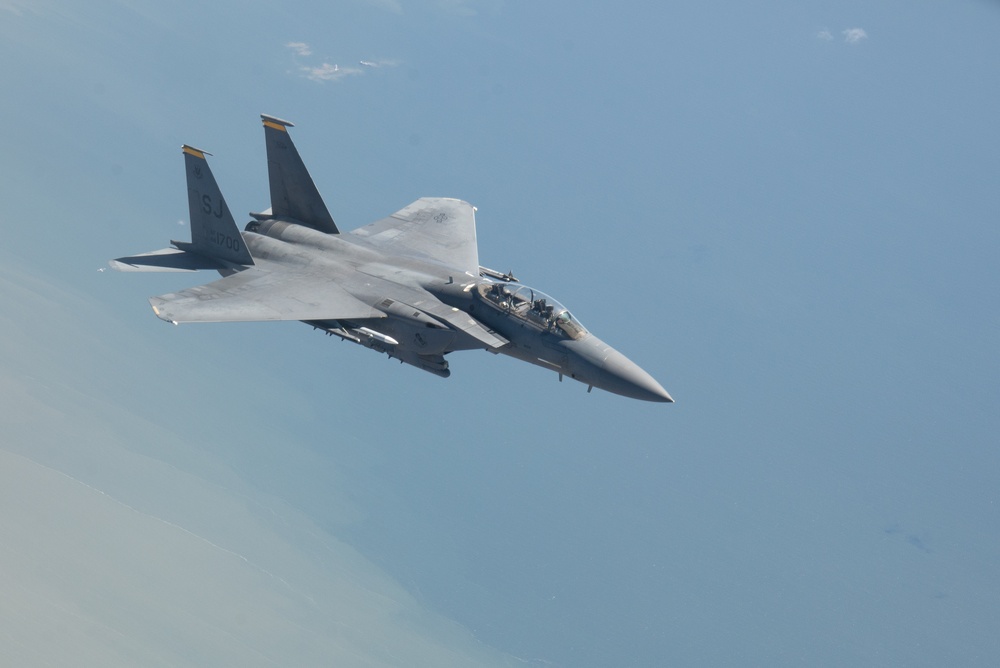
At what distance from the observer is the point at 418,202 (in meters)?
42.0

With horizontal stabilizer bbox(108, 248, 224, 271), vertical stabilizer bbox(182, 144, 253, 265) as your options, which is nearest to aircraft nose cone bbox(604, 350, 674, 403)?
vertical stabilizer bbox(182, 144, 253, 265)

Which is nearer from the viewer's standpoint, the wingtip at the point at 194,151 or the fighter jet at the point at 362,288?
the fighter jet at the point at 362,288

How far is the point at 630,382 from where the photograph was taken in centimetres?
3141

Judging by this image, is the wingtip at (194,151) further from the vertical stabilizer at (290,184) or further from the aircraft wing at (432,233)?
the aircraft wing at (432,233)

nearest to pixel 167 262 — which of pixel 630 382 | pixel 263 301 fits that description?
pixel 263 301

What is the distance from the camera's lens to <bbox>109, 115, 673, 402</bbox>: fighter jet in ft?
106

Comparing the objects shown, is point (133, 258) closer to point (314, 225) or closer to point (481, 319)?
point (314, 225)

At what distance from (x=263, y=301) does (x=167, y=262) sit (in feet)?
17.2

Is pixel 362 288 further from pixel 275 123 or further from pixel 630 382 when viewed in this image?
pixel 630 382

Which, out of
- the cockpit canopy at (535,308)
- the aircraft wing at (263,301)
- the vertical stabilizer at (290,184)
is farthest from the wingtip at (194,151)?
the cockpit canopy at (535,308)

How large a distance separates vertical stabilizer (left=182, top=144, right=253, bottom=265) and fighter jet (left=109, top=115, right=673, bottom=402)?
0.11 ft

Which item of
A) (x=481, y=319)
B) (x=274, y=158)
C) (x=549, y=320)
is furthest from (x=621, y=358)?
(x=274, y=158)

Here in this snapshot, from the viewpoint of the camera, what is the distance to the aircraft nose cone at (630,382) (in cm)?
3133

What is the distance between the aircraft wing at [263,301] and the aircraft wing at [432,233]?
357cm
